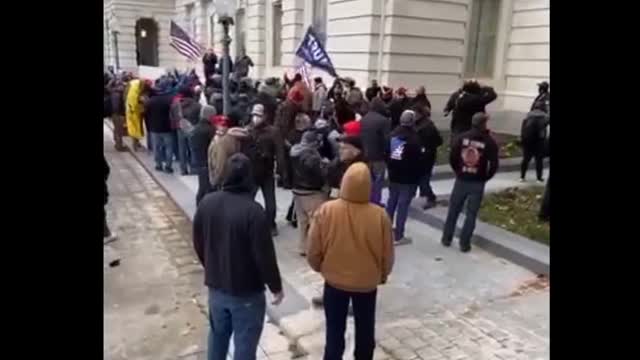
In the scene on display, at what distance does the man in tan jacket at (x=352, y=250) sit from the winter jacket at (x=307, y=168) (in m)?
2.27

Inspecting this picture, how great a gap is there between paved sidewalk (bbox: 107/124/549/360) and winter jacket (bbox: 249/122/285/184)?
1.05m

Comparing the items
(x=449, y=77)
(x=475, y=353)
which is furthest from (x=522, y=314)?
(x=449, y=77)

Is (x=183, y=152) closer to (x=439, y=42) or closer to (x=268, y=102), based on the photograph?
(x=268, y=102)

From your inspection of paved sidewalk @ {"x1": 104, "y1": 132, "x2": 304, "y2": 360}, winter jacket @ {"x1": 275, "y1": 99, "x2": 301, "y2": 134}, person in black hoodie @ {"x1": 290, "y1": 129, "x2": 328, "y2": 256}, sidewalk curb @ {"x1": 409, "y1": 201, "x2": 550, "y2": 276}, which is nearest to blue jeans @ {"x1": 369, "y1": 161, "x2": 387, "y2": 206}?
sidewalk curb @ {"x1": 409, "y1": 201, "x2": 550, "y2": 276}

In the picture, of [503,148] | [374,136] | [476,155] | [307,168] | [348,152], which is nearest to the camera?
[348,152]

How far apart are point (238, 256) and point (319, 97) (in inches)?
347

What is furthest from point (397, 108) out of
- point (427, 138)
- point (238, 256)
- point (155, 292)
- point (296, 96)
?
point (238, 256)

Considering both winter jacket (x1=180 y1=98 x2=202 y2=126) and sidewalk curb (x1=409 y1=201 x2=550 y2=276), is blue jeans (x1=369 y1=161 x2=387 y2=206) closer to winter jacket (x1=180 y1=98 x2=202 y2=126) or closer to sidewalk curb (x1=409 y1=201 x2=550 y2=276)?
sidewalk curb (x1=409 y1=201 x2=550 y2=276)

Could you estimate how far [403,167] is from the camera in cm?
746

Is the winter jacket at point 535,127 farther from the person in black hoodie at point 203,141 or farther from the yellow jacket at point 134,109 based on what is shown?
the yellow jacket at point 134,109

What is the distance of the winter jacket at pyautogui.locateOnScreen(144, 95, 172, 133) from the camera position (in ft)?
39.1
